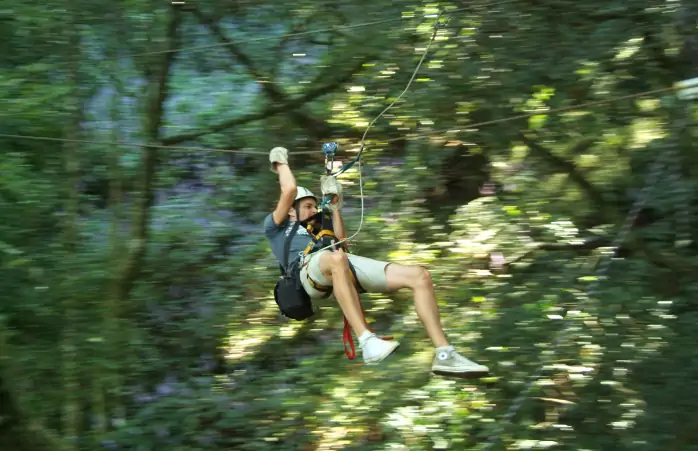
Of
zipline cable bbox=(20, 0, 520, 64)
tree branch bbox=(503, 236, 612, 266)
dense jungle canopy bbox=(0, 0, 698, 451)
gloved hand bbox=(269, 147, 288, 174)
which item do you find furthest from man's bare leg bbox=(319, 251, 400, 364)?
tree branch bbox=(503, 236, 612, 266)

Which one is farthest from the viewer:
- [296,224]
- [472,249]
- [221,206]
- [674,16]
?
[221,206]

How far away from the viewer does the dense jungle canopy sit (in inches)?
233

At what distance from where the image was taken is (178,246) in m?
6.89

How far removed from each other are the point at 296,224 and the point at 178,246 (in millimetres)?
2594

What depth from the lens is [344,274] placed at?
4.12 metres

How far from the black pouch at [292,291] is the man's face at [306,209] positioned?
5 cm

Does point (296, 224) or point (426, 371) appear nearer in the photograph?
point (296, 224)

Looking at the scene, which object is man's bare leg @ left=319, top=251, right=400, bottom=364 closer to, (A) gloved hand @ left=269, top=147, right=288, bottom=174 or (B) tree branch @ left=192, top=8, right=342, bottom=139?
(A) gloved hand @ left=269, top=147, right=288, bottom=174

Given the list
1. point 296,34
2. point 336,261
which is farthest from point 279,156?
point 296,34

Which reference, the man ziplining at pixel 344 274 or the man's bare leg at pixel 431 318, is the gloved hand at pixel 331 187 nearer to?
the man ziplining at pixel 344 274

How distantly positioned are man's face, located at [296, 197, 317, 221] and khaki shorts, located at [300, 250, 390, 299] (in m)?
0.21

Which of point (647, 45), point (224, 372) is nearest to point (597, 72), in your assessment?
point (647, 45)

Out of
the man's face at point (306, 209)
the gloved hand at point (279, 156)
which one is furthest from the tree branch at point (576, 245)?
the gloved hand at point (279, 156)

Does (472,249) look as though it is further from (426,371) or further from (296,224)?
(296,224)
